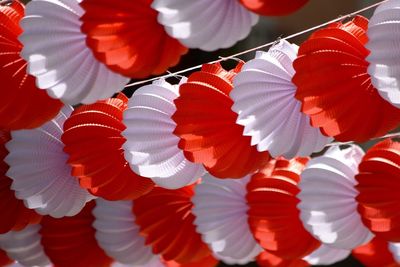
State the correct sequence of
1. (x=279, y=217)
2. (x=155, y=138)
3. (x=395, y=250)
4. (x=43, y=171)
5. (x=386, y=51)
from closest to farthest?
1. (x=386, y=51)
2. (x=155, y=138)
3. (x=43, y=171)
4. (x=279, y=217)
5. (x=395, y=250)

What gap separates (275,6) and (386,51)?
0.22m

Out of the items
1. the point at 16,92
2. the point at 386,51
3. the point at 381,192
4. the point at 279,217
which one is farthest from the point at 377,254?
the point at 16,92

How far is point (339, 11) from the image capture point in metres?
4.60

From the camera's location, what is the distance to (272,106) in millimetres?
1815

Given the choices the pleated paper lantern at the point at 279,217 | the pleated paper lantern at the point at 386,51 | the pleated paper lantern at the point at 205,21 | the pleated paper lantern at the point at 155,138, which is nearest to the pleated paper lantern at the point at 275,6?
the pleated paper lantern at the point at 205,21

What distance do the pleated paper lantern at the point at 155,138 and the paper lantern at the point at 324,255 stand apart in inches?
Result: 24.8

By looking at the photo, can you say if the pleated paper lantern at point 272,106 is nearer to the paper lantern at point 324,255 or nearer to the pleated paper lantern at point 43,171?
the pleated paper lantern at point 43,171

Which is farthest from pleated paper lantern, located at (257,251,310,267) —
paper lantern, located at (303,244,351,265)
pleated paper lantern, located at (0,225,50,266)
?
pleated paper lantern, located at (0,225,50,266)

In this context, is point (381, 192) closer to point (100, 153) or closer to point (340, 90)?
point (340, 90)

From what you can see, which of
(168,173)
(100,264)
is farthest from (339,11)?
(168,173)

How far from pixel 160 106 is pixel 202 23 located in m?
0.37

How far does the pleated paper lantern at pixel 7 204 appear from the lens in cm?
204

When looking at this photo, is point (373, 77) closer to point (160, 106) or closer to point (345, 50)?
point (345, 50)

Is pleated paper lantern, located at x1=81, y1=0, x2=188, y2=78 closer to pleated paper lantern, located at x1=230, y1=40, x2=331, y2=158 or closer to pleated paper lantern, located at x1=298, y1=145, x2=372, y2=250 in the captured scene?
pleated paper lantern, located at x1=230, y1=40, x2=331, y2=158
